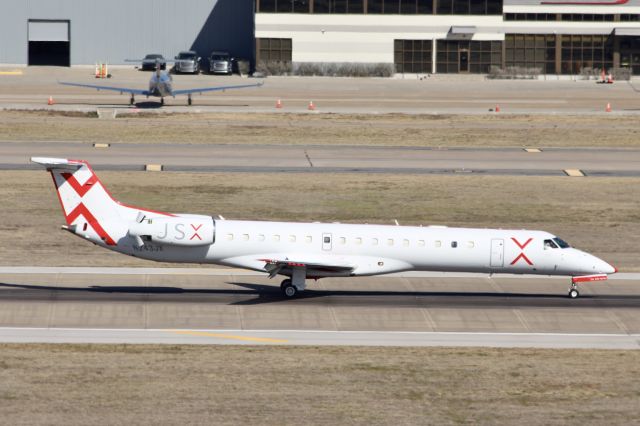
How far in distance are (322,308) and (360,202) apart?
818 inches

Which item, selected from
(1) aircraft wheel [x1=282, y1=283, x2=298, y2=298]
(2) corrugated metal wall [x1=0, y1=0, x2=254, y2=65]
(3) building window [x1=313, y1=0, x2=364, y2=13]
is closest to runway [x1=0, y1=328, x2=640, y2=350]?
(1) aircraft wheel [x1=282, y1=283, x2=298, y2=298]

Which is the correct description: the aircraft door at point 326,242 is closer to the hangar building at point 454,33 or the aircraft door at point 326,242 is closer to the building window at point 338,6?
the hangar building at point 454,33

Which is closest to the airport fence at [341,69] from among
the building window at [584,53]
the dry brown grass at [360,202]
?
the building window at [584,53]

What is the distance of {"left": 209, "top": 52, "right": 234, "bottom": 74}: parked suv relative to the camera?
126 m

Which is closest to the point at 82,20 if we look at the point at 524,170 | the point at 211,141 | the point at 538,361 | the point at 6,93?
the point at 6,93

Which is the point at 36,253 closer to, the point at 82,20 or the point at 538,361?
the point at 538,361

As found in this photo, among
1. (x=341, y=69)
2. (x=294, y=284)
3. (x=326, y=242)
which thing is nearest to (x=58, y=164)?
(x=294, y=284)

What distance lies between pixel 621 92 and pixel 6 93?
58.5 m

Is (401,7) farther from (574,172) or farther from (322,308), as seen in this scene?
(322,308)

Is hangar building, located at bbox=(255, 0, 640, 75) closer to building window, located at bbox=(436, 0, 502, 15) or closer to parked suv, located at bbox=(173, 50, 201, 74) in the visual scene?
building window, located at bbox=(436, 0, 502, 15)

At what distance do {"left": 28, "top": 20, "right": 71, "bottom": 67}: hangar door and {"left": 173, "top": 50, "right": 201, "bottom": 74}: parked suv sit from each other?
13.9m

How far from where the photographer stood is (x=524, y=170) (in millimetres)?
71562

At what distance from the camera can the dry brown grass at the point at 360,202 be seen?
2088 inches

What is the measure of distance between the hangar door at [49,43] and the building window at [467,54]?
41.3 m
